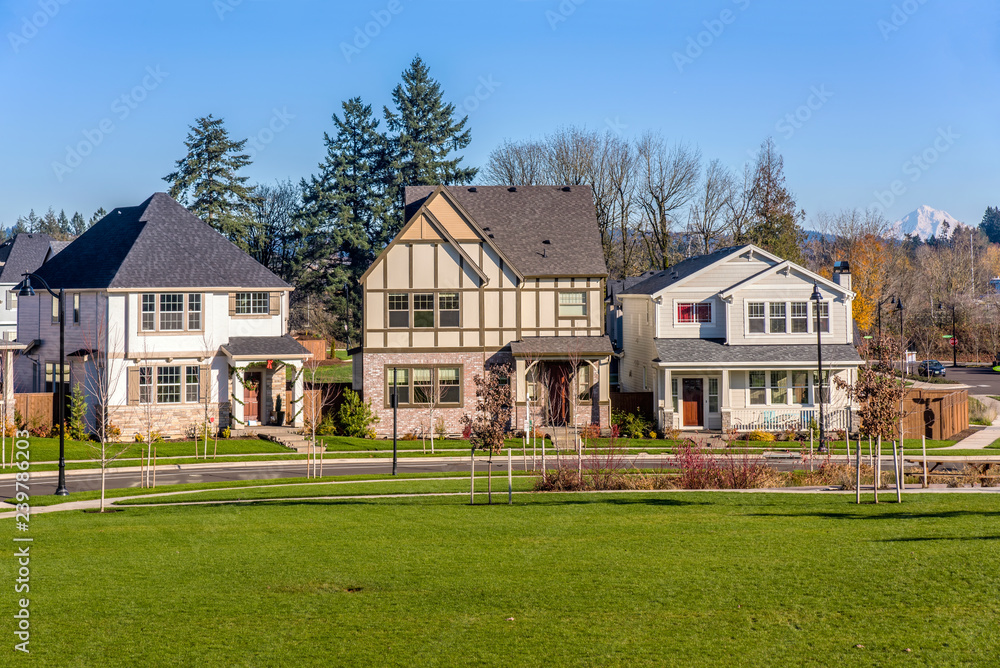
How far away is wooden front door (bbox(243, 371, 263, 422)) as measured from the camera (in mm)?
41281

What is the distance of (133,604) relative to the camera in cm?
1310

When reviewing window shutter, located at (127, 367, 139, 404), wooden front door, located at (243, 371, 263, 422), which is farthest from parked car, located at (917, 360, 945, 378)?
window shutter, located at (127, 367, 139, 404)

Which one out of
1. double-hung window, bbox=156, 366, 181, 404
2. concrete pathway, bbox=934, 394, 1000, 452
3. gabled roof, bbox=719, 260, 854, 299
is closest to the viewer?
concrete pathway, bbox=934, 394, 1000, 452

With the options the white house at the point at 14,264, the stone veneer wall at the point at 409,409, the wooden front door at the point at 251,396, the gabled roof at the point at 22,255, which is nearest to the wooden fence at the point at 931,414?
the stone veneer wall at the point at 409,409

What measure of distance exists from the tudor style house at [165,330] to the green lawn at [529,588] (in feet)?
64.9

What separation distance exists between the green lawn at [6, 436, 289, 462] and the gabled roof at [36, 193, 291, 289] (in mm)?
7031

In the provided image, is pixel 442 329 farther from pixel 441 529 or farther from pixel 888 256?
pixel 888 256

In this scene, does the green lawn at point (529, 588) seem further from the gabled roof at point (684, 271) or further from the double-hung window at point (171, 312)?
the gabled roof at point (684, 271)

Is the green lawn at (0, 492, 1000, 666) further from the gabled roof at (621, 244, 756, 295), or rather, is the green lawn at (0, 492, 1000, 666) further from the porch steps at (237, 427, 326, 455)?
the gabled roof at (621, 244, 756, 295)

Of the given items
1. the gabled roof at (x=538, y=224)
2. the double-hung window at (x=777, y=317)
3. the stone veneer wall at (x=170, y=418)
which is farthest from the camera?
the gabled roof at (x=538, y=224)

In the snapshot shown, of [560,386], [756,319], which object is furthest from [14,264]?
[756,319]

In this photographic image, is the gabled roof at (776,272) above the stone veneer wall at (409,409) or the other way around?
above

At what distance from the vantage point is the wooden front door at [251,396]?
41281 millimetres

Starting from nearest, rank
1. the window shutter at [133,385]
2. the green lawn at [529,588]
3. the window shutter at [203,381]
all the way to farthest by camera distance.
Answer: the green lawn at [529,588], the window shutter at [133,385], the window shutter at [203,381]
